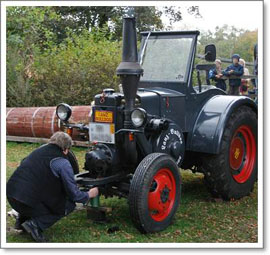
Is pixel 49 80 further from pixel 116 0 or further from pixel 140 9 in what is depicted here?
pixel 116 0

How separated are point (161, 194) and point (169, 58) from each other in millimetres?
2229

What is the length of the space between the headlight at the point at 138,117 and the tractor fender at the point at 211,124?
1.34 meters

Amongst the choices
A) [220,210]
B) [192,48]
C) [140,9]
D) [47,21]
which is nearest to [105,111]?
[192,48]

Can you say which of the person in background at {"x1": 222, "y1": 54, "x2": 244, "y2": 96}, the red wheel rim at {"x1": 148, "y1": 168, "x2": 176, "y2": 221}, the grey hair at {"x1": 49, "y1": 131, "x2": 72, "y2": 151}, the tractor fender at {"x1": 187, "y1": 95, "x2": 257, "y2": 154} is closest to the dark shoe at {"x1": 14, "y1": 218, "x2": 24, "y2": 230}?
the grey hair at {"x1": 49, "y1": 131, "x2": 72, "y2": 151}

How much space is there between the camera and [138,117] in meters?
5.45

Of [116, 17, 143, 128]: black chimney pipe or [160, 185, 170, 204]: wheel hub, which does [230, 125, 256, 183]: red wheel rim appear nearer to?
[160, 185, 170, 204]: wheel hub

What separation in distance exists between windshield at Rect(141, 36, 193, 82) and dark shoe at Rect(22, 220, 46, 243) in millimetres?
2845

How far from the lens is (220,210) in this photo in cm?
643

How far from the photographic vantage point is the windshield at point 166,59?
263 inches

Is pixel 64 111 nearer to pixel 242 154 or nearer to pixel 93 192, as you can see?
pixel 93 192

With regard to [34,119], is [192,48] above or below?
above

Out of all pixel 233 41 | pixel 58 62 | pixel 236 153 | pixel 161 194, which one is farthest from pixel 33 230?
pixel 233 41

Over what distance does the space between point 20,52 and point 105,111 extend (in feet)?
30.4
